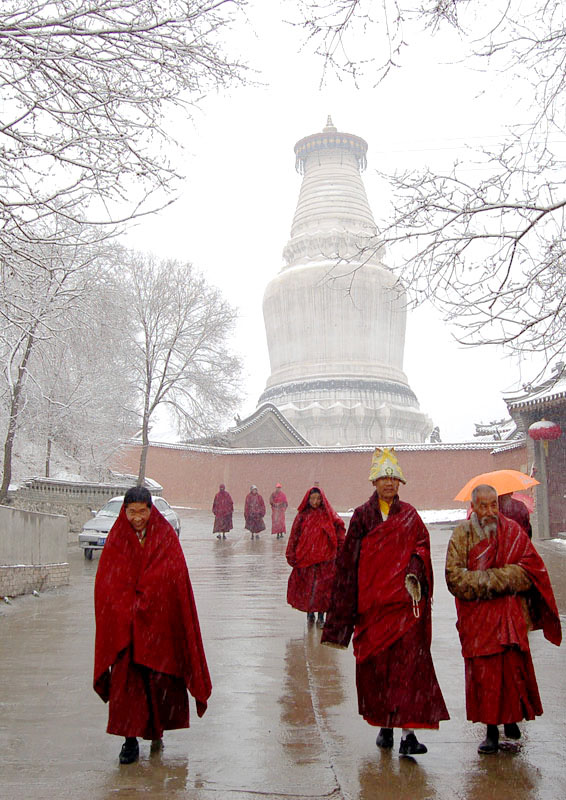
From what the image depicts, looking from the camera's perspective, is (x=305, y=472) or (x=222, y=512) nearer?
(x=222, y=512)

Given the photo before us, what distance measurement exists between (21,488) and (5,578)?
9644 mm

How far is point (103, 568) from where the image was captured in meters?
4.07

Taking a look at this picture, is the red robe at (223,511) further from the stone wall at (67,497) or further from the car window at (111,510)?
the car window at (111,510)

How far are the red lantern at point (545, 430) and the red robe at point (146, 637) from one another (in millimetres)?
13648

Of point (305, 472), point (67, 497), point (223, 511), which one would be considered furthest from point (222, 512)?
point (305, 472)

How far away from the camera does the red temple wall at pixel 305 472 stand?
101 ft

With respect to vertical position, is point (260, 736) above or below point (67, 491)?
below

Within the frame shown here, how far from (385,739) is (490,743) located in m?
0.52

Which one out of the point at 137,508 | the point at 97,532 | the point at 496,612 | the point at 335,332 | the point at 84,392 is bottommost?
the point at 496,612

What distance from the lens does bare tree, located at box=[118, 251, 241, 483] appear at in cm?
2770

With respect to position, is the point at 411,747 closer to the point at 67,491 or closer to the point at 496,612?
the point at 496,612

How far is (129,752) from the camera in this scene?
12.3 feet

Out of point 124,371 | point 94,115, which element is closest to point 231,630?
point 94,115

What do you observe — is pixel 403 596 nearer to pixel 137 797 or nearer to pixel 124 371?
pixel 137 797
